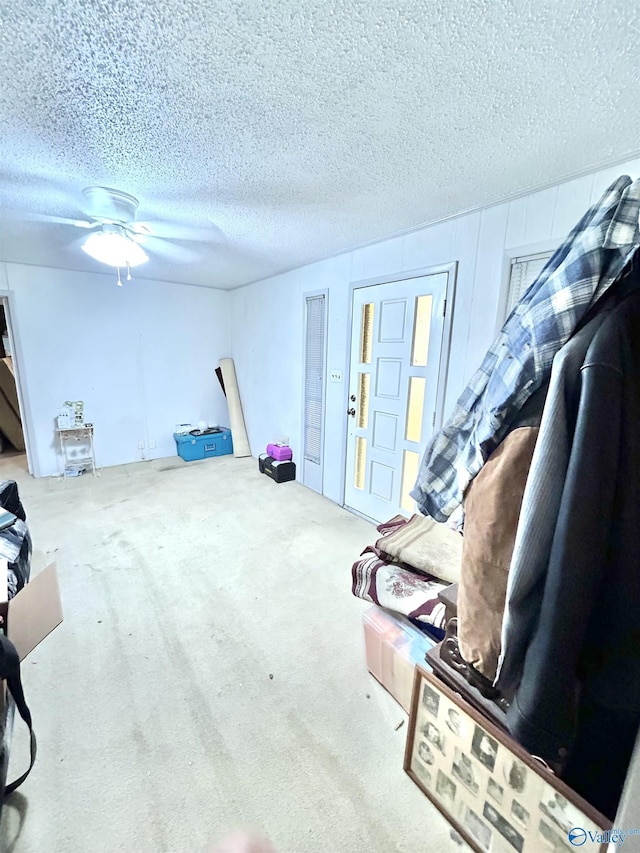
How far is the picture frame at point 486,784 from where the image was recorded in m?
0.83

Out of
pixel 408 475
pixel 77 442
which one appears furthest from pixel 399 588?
pixel 77 442

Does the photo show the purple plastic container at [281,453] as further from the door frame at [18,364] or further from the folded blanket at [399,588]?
the door frame at [18,364]

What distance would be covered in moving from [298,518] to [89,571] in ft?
5.02

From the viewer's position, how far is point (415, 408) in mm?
2617

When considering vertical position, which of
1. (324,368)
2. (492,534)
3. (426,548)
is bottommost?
(426,548)

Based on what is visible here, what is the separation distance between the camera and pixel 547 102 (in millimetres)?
1175

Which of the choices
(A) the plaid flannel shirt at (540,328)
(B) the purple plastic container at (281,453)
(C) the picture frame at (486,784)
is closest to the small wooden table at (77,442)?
(B) the purple plastic container at (281,453)

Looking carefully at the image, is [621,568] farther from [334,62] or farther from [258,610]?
[258,610]

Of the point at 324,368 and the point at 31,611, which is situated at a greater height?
the point at 324,368

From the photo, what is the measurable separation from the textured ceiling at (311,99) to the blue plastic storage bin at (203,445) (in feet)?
9.38

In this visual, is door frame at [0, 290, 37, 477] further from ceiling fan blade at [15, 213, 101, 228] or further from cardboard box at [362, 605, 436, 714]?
cardboard box at [362, 605, 436, 714]

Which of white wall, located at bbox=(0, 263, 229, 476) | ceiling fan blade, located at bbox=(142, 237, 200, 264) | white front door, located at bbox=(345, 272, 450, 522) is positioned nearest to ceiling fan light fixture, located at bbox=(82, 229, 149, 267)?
ceiling fan blade, located at bbox=(142, 237, 200, 264)

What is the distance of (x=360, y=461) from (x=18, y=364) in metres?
3.64

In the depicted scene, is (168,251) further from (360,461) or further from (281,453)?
(360,461)
